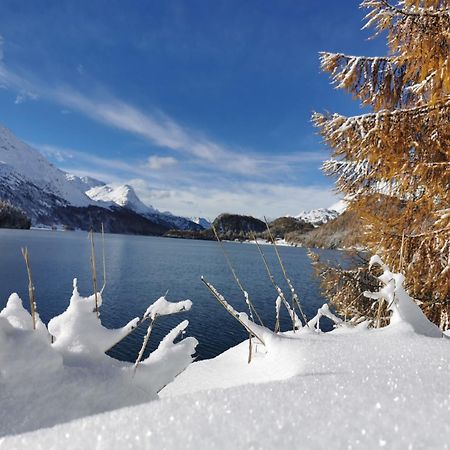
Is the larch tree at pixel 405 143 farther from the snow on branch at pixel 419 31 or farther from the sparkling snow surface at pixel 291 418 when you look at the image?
the sparkling snow surface at pixel 291 418

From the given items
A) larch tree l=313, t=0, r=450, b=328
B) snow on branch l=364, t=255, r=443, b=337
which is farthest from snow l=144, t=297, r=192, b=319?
larch tree l=313, t=0, r=450, b=328

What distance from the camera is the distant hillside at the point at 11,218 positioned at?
435 ft

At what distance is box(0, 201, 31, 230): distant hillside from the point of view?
13262 centimetres

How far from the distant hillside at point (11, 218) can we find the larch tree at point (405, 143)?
15084 centimetres

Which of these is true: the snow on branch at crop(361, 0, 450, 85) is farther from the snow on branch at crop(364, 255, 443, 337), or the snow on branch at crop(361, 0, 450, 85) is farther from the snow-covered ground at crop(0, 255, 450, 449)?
the snow-covered ground at crop(0, 255, 450, 449)

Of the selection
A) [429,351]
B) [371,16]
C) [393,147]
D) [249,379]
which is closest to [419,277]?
[393,147]

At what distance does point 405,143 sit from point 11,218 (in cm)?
15540

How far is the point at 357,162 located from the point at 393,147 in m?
0.80

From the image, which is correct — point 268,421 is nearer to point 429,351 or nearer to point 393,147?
point 429,351

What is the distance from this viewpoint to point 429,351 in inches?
70.4

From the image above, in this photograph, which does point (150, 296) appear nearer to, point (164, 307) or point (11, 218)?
point (164, 307)

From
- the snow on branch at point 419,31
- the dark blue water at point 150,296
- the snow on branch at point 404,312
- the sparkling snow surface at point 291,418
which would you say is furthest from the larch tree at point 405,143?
the dark blue water at point 150,296

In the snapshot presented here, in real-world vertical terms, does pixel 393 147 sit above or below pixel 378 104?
below

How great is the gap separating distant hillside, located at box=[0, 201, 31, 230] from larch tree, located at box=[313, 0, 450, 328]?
495ft
